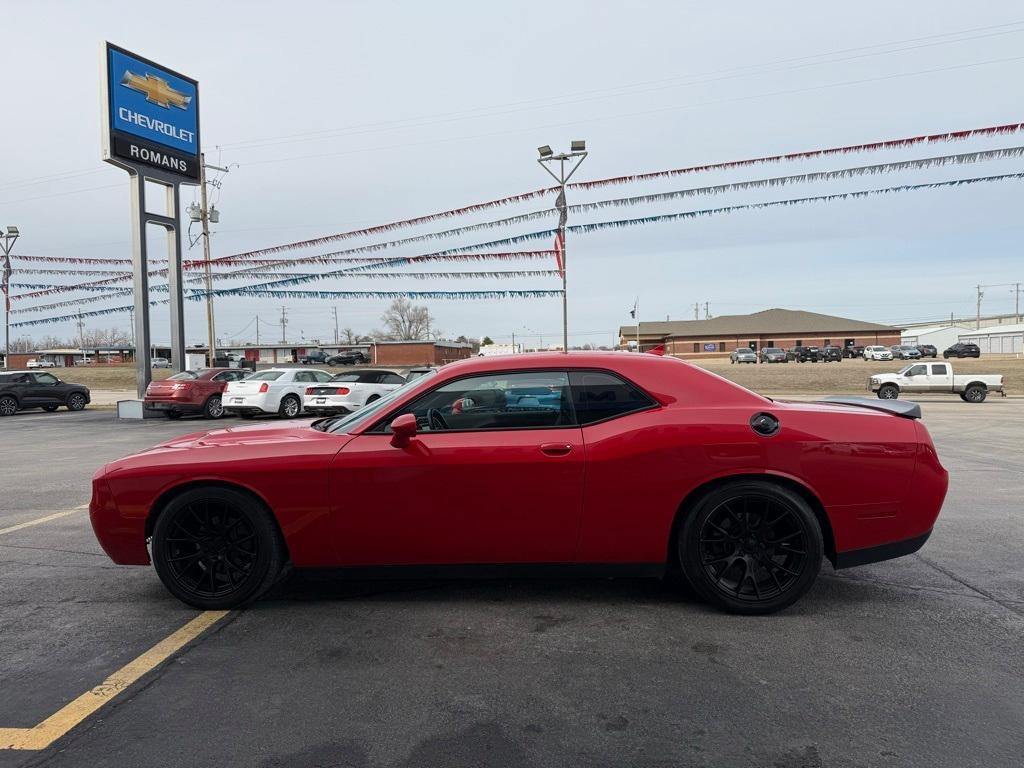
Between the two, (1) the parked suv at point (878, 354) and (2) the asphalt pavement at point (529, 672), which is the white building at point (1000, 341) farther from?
(2) the asphalt pavement at point (529, 672)

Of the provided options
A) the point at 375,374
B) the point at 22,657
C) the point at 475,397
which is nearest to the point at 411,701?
the point at 475,397

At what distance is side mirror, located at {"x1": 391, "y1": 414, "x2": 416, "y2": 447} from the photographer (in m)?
3.54

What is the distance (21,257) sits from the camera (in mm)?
27422

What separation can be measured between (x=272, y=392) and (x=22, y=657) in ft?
47.9

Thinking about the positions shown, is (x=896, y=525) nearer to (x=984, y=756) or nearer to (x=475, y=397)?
(x=984, y=756)

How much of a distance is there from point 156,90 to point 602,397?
23.3 m

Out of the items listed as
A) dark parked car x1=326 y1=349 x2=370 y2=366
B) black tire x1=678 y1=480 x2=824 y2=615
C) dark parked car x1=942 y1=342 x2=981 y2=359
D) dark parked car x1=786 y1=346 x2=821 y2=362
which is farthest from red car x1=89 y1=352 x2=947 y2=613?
dark parked car x1=942 y1=342 x2=981 y2=359

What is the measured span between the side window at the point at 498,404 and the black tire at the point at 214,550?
1047 millimetres

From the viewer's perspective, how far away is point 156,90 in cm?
2133

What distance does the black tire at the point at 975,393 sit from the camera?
24.2 metres

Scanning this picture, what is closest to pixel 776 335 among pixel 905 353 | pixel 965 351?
pixel 905 353

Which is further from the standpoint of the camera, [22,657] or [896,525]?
[896,525]

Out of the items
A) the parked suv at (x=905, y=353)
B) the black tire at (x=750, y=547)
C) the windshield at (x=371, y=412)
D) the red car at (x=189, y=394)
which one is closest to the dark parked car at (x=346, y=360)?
the red car at (x=189, y=394)

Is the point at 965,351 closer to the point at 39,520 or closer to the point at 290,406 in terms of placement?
the point at 290,406
